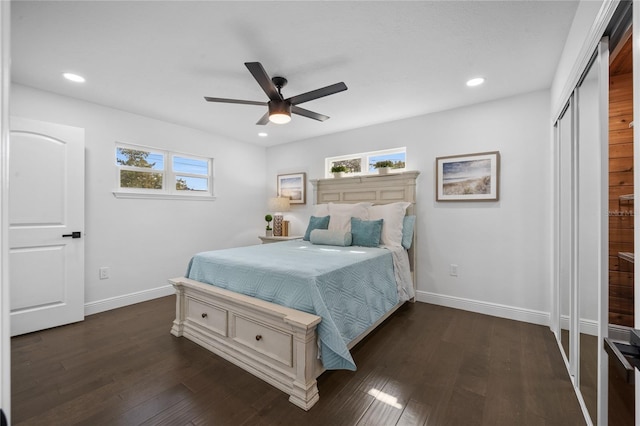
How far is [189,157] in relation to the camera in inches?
167

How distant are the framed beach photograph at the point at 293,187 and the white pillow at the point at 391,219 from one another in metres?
1.61

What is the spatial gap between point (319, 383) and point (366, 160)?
123 inches

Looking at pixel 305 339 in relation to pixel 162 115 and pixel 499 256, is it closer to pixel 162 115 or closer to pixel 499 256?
pixel 499 256

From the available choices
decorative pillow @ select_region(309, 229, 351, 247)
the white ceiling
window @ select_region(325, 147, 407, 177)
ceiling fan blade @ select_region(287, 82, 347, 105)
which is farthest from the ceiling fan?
window @ select_region(325, 147, 407, 177)

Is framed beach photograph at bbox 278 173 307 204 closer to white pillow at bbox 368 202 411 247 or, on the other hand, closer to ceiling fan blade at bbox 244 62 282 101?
white pillow at bbox 368 202 411 247

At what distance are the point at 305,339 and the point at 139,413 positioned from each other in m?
1.05

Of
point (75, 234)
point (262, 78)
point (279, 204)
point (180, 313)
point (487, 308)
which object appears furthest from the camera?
point (279, 204)

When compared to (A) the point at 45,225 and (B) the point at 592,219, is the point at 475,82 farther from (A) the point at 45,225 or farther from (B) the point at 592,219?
(A) the point at 45,225

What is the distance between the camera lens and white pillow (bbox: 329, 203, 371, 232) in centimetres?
354

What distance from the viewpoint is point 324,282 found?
6.26ft

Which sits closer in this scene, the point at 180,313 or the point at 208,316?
the point at 208,316

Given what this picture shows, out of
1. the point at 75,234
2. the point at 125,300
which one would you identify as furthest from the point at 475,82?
the point at 125,300

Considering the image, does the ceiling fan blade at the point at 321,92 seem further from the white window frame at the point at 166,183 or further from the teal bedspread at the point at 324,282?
the white window frame at the point at 166,183

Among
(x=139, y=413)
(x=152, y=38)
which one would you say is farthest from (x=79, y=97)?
(x=139, y=413)
